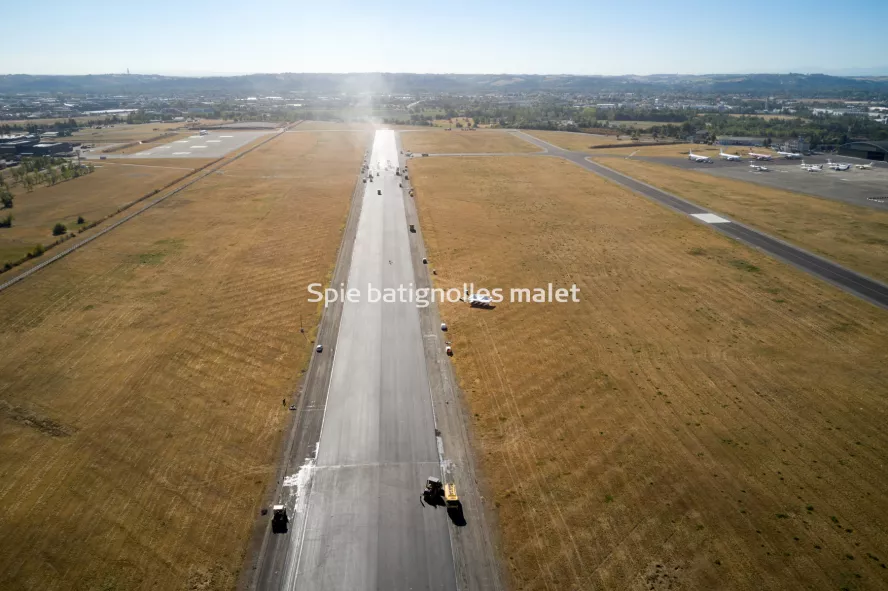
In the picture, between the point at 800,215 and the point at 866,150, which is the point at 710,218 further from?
the point at 866,150

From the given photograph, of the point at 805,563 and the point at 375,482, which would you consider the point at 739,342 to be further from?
the point at 375,482

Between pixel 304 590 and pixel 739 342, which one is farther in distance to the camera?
pixel 739 342

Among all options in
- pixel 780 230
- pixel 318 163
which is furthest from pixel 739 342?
pixel 318 163

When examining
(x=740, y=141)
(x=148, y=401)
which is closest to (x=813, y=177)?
(x=740, y=141)

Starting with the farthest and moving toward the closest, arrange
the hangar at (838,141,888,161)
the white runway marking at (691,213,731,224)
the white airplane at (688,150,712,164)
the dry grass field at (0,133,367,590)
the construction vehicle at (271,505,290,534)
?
the hangar at (838,141,888,161), the white airplane at (688,150,712,164), the white runway marking at (691,213,731,224), the construction vehicle at (271,505,290,534), the dry grass field at (0,133,367,590)

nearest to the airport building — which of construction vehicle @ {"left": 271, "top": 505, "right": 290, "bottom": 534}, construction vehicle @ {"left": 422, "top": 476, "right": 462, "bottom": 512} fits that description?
construction vehicle @ {"left": 422, "top": 476, "right": 462, "bottom": 512}

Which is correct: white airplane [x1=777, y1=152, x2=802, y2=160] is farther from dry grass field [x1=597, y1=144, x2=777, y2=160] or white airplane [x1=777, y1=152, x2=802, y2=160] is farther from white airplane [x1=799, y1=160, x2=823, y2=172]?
white airplane [x1=799, y1=160, x2=823, y2=172]
